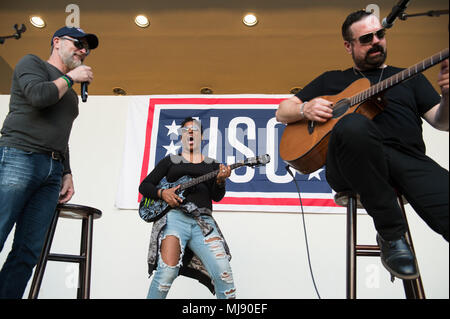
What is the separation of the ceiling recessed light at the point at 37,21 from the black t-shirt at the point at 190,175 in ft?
7.28

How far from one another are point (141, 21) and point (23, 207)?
8.84 ft

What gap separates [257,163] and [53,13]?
2.56m

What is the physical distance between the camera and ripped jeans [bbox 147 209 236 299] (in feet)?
8.18

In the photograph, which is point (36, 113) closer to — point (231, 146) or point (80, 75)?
point (80, 75)

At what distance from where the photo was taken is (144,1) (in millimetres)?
3801

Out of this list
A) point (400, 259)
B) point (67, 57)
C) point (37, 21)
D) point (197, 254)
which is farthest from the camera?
point (37, 21)

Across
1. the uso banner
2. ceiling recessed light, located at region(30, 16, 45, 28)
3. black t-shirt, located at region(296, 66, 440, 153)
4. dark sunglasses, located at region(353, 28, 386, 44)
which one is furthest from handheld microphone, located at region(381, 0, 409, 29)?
ceiling recessed light, located at region(30, 16, 45, 28)

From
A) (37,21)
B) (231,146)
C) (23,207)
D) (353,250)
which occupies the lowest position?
(353,250)

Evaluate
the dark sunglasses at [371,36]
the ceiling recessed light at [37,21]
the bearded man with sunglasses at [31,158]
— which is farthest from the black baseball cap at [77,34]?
the ceiling recessed light at [37,21]

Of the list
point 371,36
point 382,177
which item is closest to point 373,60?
point 371,36

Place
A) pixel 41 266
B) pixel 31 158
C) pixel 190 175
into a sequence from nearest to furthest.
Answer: pixel 31 158 < pixel 41 266 < pixel 190 175

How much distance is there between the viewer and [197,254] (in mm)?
2619

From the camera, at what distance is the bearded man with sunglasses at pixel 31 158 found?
5.68 ft

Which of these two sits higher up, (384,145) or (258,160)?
(258,160)
